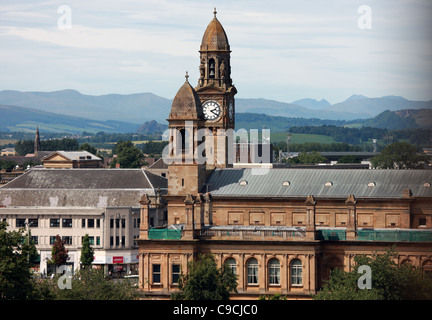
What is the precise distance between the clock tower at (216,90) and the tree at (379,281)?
1828 inches

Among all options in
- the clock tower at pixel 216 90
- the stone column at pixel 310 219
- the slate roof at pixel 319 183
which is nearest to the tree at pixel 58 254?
the clock tower at pixel 216 90

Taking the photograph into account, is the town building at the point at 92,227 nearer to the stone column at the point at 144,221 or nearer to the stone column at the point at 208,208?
the stone column at the point at 208,208

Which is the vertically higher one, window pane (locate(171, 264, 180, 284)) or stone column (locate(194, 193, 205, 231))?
stone column (locate(194, 193, 205, 231))

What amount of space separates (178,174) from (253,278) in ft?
76.8

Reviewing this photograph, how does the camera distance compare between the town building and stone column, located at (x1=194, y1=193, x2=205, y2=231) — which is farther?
the town building

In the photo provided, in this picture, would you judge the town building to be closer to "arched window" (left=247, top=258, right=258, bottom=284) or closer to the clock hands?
the clock hands

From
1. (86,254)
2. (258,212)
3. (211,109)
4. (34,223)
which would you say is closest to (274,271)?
(258,212)

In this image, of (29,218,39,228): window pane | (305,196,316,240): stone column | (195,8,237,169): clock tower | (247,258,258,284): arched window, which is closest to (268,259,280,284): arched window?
(247,258,258,284): arched window

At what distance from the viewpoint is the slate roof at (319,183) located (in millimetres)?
139000

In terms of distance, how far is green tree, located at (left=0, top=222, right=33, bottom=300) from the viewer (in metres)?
106

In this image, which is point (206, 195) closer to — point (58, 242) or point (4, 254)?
point (4, 254)

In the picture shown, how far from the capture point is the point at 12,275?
351ft

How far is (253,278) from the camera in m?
124

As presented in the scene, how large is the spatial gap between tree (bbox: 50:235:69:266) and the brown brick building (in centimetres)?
3003
